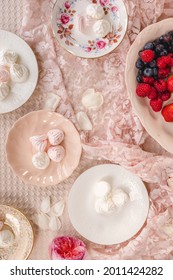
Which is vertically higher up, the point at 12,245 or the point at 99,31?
the point at 99,31

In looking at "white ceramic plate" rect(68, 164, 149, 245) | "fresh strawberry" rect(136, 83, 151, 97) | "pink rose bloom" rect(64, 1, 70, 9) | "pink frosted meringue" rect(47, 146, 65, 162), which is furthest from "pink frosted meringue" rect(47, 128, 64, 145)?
"pink rose bloom" rect(64, 1, 70, 9)

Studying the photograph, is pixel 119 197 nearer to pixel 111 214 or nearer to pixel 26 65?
pixel 111 214

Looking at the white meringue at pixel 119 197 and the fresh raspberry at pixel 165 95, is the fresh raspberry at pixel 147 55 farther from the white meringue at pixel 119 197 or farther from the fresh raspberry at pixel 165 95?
the white meringue at pixel 119 197

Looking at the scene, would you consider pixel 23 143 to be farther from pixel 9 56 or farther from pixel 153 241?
pixel 153 241

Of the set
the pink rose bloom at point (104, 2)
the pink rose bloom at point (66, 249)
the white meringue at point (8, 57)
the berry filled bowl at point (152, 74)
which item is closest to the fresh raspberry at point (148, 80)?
the berry filled bowl at point (152, 74)

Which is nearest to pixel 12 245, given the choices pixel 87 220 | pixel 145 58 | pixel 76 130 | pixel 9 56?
pixel 87 220

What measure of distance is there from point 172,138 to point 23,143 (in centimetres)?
39

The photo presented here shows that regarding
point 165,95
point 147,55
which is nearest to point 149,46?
point 147,55

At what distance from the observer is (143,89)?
4.58 ft

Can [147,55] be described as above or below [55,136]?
above

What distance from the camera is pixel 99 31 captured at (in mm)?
1448

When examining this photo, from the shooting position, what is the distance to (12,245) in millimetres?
1456

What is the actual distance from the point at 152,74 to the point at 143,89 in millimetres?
47

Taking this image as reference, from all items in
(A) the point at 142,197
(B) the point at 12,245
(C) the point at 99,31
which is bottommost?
(B) the point at 12,245
